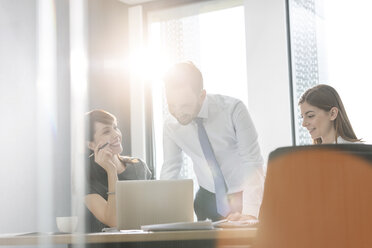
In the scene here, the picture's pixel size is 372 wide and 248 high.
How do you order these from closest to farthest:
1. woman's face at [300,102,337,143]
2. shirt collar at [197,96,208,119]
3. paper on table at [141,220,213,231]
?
paper on table at [141,220,213,231]
woman's face at [300,102,337,143]
shirt collar at [197,96,208,119]

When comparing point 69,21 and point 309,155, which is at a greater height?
point 69,21

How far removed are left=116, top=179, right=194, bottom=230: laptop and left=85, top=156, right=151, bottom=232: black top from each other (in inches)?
26.7

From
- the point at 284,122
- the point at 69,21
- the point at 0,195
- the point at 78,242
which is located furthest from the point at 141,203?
the point at 69,21

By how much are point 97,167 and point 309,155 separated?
2.26 metres

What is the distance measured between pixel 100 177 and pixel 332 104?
4.73 feet

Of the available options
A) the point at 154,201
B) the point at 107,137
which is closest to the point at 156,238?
the point at 154,201

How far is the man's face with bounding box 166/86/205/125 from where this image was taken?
127 inches

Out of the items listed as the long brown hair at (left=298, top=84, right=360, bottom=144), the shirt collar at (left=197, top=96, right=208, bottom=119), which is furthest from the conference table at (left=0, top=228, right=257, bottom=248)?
the long brown hair at (left=298, top=84, right=360, bottom=144)

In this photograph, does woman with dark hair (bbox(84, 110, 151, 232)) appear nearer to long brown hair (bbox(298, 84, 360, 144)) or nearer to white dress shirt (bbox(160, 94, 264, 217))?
white dress shirt (bbox(160, 94, 264, 217))

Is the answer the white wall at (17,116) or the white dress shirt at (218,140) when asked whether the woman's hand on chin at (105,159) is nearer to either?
the white dress shirt at (218,140)

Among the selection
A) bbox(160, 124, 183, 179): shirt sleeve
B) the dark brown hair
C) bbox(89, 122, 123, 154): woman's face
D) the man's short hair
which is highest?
the man's short hair

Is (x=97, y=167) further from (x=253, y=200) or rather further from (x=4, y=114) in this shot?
(x=4, y=114)

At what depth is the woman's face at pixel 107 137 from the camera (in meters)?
3.39

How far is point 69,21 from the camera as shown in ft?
17.0
